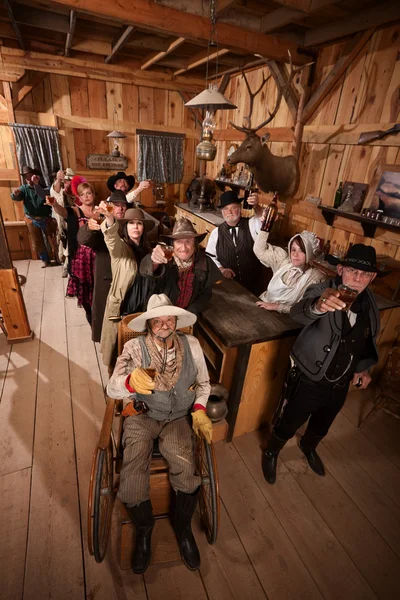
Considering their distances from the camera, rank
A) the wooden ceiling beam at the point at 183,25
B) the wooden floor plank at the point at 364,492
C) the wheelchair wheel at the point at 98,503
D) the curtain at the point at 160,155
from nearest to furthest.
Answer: the wheelchair wheel at the point at 98,503 < the wooden floor plank at the point at 364,492 < the wooden ceiling beam at the point at 183,25 < the curtain at the point at 160,155

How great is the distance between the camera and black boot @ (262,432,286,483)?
244 centimetres

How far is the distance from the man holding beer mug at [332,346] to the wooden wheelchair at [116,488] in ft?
2.50

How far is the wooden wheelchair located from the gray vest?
0.20 m

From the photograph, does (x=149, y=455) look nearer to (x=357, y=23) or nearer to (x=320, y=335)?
(x=320, y=335)

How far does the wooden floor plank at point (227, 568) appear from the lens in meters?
1.82

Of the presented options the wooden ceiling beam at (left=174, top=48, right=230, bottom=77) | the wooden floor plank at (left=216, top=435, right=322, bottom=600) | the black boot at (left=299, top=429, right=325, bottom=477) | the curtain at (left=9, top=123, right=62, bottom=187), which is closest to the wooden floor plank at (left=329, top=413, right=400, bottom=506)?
the black boot at (left=299, top=429, right=325, bottom=477)

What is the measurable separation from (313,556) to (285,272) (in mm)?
2041

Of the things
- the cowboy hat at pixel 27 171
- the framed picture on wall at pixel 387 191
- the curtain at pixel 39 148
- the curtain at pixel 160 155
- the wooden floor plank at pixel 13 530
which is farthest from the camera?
the curtain at pixel 160 155

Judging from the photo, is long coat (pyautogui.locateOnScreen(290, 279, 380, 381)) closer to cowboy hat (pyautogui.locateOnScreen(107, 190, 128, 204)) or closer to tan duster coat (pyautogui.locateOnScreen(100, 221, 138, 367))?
tan duster coat (pyautogui.locateOnScreen(100, 221, 138, 367))

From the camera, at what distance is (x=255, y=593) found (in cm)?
182

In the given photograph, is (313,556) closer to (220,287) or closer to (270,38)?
(220,287)

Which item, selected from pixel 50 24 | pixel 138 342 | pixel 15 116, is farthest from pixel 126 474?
pixel 15 116

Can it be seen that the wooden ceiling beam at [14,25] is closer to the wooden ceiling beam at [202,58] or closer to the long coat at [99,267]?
the wooden ceiling beam at [202,58]

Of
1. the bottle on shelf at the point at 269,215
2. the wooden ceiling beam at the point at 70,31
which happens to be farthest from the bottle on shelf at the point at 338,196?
the wooden ceiling beam at the point at 70,31
